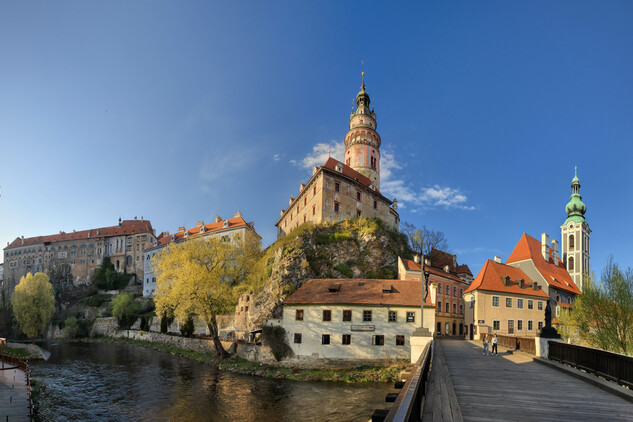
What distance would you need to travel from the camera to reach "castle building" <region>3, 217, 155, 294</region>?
98981mm

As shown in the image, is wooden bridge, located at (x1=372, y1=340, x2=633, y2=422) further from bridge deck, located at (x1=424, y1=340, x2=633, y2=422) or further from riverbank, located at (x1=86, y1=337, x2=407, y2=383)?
riverbank, located at (x1=86, y1=337, x2=407, y2=383)

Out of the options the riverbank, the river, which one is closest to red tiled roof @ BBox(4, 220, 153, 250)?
the river

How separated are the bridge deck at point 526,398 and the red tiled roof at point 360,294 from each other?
22610 mm

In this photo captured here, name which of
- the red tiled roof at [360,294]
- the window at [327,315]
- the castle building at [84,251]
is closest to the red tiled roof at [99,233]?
the castle building at [84,251]

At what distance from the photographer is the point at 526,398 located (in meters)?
9.25

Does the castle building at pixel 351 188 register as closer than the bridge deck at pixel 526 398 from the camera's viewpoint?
No

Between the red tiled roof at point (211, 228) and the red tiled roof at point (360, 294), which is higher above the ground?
the red tiled roof at point (211, 228)

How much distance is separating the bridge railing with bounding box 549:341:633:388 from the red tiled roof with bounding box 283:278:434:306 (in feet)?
64.6

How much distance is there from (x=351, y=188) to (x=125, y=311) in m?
52.2

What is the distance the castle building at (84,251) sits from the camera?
9898 centimetres

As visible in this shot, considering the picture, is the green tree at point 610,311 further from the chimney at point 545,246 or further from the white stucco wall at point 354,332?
the chimney at point 545,246

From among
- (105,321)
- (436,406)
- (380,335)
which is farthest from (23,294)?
(436,406)

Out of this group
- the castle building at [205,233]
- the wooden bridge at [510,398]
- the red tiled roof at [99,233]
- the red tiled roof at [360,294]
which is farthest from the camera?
the red tiled roof at [99,233]

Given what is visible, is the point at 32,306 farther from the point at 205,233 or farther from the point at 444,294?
the point at 444,294
